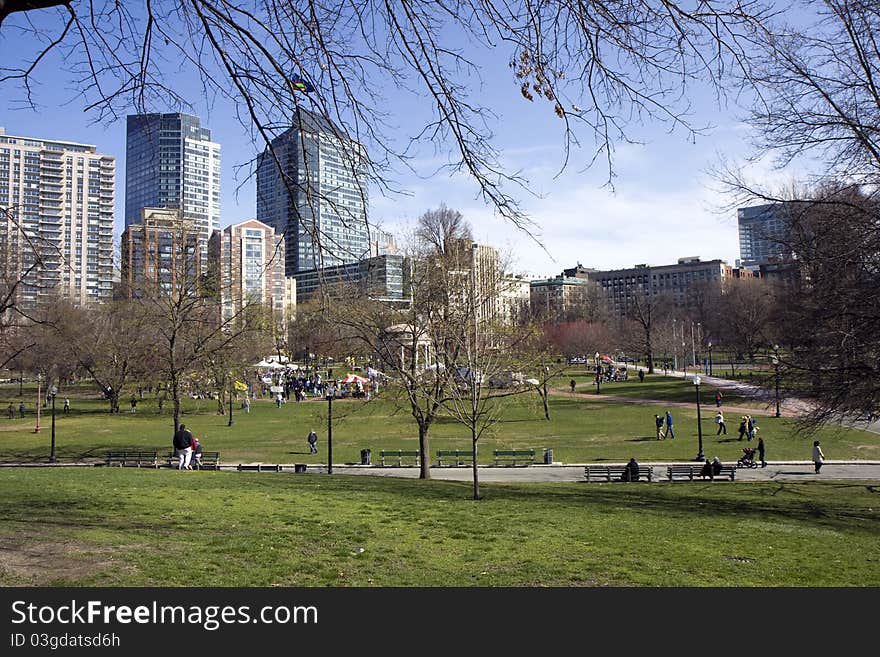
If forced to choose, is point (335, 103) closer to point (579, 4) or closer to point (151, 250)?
point (579, 4)

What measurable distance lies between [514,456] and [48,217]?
20.4 meters

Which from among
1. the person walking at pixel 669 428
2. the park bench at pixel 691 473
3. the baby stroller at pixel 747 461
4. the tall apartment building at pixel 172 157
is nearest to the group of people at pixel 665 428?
the person walking at pixel 669 428

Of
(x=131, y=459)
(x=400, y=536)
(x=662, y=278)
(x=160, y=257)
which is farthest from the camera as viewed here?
(x=662, y=278)

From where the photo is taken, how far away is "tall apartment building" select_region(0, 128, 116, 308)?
338 inches

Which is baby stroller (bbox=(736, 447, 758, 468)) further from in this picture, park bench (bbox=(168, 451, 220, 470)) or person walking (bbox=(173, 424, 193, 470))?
person walking (bbox=(173, 424, 193, 470))

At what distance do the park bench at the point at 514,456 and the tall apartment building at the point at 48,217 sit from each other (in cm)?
1617

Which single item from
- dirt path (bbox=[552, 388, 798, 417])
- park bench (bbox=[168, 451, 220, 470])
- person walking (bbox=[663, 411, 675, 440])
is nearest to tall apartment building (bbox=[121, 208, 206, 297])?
park bench (bbox=[168, 451, 220, 470])

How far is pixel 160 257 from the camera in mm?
32844

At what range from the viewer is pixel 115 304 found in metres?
47.5

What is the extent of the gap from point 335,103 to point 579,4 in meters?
1.76

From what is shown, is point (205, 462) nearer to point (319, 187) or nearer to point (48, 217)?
point (48, 217)

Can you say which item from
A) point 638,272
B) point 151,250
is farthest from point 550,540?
point 638,272

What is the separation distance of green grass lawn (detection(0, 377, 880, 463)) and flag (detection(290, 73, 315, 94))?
17.9 m

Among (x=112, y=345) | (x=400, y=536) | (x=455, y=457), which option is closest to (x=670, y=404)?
(x=455, y=457)
